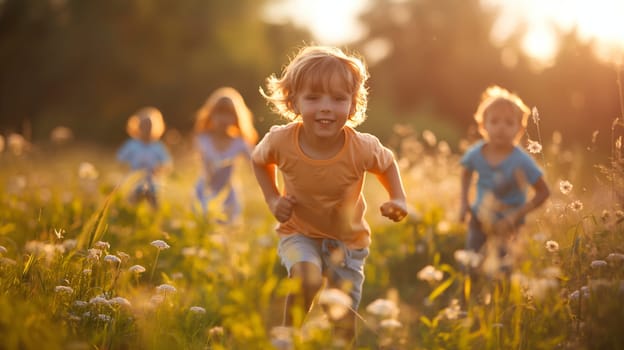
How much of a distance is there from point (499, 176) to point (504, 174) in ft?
0.15

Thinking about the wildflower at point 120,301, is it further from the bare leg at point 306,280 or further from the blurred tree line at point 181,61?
the blurred tree line at point 181,61

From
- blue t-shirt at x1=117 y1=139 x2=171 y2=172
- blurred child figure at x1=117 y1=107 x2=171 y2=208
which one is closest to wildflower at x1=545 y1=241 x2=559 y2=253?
blurred child figure at x1=117 y1=107 x2=171 y2=208

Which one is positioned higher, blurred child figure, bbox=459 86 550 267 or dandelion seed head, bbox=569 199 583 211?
blurred child figure, bbox=459 86 550 267

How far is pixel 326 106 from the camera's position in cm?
320

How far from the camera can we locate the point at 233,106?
704cm

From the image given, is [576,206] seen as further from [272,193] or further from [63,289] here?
[63,289]

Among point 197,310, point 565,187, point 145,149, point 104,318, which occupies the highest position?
point 145,149

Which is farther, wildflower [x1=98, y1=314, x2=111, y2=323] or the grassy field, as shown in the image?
wildflower [x1=98, y1=314, x2=111, y2=323]

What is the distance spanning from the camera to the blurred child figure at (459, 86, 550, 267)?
457cm

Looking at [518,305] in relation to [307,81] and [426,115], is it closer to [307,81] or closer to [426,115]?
[307,81]

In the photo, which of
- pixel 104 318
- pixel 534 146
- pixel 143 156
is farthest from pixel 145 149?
pixel 534 146

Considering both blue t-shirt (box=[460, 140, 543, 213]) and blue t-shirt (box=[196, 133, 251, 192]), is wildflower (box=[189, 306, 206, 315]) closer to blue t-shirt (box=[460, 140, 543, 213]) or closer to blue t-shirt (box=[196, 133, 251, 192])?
blue t-shirt (box=[460, 140, 543, 213])

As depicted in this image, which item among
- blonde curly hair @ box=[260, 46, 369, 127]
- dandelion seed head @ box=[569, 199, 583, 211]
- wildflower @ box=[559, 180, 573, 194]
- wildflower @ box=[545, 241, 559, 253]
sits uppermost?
blonde curly hair @ box=[260, 46, 369, 127]

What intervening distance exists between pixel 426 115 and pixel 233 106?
18558 millimetres
